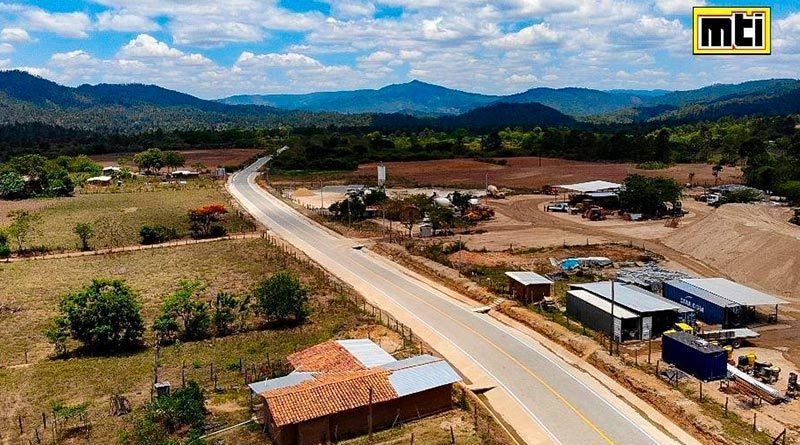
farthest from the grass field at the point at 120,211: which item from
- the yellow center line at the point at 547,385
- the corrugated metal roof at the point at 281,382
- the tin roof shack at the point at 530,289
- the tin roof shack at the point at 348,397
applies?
the tin roof shack at the point at 348,397

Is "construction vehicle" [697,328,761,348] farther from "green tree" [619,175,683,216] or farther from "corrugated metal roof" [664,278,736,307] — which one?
"green tree" [619,175,683,216]

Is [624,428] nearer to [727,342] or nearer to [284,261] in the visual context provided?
[727,342]

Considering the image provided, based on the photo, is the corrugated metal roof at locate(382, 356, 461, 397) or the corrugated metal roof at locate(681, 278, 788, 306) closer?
the corrugated metal roof at locate(382, 356, 461, 397)

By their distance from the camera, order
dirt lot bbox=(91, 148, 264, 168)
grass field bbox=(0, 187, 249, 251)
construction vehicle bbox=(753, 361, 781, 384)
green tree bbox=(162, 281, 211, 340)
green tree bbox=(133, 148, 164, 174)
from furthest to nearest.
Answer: dirt lot bbox=(91, 148, 264, 168) → green tree bbox=(133, 148, 164, 174) → grass field bbox=(0, 187, 249, 251) → green tree bbox=(162, 281, 211, 340) → construction vehicle bbox=(753, 361, 781, 384)

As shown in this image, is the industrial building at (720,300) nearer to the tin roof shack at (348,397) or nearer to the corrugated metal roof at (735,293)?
the corrugated metal roof at (735,293)

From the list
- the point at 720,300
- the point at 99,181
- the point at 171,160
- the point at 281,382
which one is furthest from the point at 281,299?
the point at 171,160

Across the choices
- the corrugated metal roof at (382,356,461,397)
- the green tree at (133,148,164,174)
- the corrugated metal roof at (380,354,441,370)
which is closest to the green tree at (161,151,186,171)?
the green tree at (133,148,164,174)

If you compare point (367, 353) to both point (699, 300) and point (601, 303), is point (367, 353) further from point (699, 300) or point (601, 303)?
point (699, 300)
